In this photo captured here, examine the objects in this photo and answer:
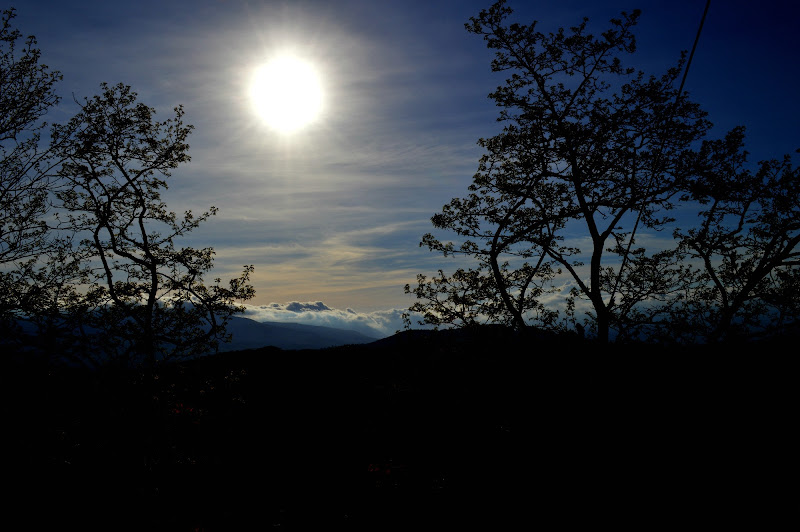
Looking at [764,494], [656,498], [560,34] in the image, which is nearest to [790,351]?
[764,494]

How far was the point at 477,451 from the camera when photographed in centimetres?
1223

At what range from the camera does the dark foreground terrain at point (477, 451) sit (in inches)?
325

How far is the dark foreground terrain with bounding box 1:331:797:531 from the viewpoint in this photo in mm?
8258

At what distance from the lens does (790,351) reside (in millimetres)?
12219

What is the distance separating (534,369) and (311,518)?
933 cm

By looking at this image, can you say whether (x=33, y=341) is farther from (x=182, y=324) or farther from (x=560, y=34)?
(x=560, y=34)

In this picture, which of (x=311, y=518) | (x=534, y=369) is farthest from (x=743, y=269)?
(x=311, y=518)

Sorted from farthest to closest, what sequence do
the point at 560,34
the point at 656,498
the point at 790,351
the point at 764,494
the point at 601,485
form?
the point at 560,34, the point at 790,351, the point at 601,485, the point at 656,498, the point at 764,494

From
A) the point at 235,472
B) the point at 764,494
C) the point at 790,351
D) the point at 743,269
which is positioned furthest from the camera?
the point at 235,472

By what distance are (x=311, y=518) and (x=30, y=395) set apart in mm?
10357

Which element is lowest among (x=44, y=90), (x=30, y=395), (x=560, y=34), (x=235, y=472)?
(x=235, y=472)

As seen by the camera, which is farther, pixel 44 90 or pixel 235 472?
pixel 235 472

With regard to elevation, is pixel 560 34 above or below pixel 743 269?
above

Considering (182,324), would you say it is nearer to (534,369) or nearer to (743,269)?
(534,369)
